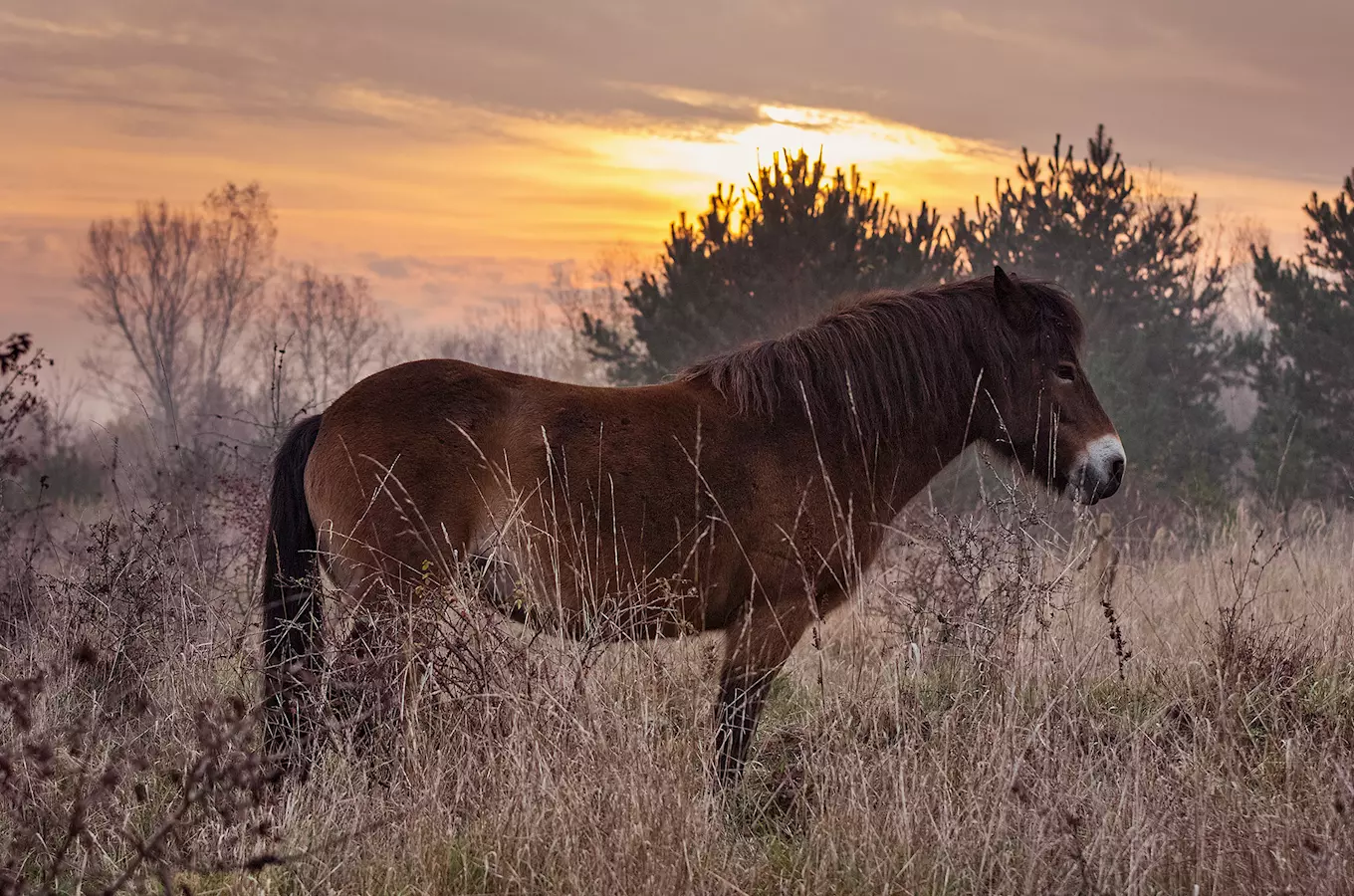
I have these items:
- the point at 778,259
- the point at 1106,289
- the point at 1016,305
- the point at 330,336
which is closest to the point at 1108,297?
the point at 1106,289

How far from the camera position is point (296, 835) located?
10.3ft

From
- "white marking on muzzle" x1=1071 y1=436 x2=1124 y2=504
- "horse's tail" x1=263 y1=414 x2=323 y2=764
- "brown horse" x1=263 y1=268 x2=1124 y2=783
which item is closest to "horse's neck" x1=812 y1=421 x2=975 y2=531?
"brown horse" x1=263 y1=268 x2=1124 y2=783

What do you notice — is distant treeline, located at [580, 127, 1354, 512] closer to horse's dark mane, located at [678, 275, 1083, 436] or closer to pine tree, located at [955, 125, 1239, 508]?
pine tree, located at [955, 125, 1239, 508]

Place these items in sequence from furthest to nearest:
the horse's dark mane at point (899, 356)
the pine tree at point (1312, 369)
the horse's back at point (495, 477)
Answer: the pine tree at point (1312, 369), the horse's dark mane at point (899, 356), the horse's back at point (495, 477)

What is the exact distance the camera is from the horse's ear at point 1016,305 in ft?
14.7

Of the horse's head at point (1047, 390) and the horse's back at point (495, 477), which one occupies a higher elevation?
the horse's head at point (1047, 390)

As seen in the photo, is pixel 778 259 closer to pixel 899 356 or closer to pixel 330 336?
pixel 899 356

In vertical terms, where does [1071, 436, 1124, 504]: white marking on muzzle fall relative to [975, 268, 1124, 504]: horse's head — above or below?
below

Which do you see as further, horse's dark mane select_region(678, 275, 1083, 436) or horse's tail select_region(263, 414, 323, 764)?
horse's dark mane select_region(678, 275, 1083, 436)

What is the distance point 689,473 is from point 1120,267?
13555mm

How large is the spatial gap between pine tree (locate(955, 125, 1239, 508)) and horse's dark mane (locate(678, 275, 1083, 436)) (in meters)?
10.8

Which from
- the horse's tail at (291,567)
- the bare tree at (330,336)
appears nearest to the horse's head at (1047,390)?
the horse's tail at (291,567)

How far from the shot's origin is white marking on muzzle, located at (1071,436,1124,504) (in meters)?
4.34

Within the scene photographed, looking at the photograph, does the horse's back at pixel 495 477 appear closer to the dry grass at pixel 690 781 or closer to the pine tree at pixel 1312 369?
the dry grass at pixel 690 781
